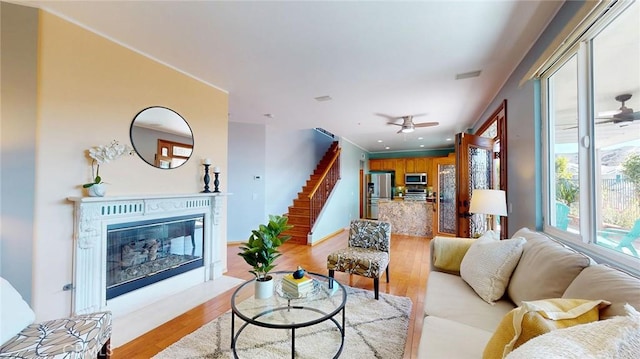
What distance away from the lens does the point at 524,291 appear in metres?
1.49

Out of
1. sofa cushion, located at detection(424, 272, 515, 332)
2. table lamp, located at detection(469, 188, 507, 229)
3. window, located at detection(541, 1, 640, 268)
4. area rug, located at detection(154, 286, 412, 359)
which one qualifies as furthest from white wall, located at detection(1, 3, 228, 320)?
window, located at detection(541, 1, 640, 268)

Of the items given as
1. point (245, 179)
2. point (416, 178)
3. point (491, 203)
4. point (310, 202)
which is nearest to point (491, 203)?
point (491, 203)

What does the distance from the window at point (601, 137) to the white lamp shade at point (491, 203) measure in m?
0.52

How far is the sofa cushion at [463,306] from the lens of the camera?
59.4 inches

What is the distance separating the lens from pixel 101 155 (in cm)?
221

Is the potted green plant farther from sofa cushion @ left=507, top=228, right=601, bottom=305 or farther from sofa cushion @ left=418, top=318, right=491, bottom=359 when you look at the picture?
sofa cushion @ left=507, top=228, right=601, bottom=305

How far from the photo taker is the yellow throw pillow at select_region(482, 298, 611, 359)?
0.87 metres

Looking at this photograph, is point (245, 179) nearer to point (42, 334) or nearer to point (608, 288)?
point (42, 334)

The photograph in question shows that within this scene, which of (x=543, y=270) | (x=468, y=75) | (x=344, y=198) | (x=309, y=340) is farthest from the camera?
(x=344, y=198)

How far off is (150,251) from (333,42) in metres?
2.85

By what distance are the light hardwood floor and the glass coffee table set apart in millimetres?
548

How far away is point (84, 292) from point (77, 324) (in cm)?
84

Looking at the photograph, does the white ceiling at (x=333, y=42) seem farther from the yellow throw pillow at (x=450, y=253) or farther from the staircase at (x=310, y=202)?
the staircase at (x=310, y=202)

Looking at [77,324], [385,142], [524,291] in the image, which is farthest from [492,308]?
[385,142]
